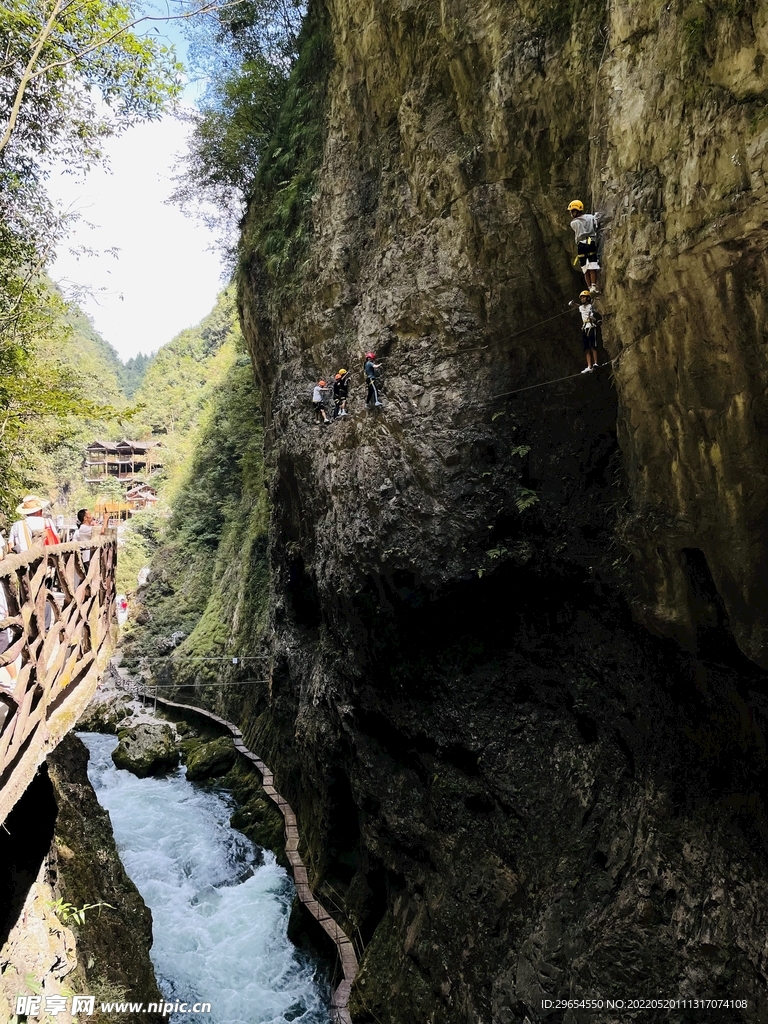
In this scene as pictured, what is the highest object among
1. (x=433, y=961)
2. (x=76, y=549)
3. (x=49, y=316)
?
(x=49, y=316)

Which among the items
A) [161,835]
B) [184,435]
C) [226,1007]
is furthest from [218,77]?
[184,435]

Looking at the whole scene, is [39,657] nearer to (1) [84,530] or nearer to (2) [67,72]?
(1) [84,530]

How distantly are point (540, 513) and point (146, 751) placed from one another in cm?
1686

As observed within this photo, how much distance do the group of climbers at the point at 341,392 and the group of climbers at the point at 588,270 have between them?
150 inches

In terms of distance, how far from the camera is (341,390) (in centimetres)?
1199

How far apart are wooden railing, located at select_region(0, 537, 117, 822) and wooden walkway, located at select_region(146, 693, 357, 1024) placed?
257 inches

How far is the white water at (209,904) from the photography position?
11234mm

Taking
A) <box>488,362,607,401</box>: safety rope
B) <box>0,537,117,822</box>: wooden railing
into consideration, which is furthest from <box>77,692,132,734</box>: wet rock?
<box>488,362,607,401</box>: safety rope

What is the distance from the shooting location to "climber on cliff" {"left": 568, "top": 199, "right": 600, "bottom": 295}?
6.95m

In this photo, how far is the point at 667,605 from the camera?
21.9 feet

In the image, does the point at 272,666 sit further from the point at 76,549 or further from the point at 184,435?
the point at 184,435

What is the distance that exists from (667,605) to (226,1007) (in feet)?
33.8

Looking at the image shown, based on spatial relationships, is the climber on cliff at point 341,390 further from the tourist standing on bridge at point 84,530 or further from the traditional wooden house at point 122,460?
the traditional wooden house at point 122,460

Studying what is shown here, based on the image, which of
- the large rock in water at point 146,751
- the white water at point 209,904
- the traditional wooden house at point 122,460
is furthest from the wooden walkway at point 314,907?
the traditional wooden house at point 122,460
